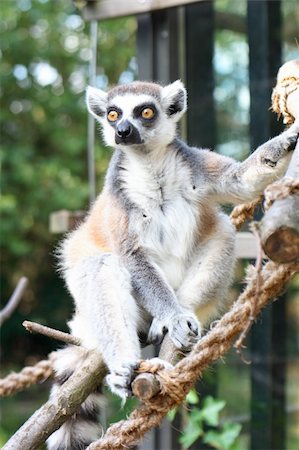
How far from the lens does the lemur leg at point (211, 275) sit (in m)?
2.37

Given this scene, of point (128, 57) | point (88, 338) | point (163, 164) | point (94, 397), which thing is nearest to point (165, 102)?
point (163, 164)

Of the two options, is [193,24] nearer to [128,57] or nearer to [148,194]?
[148,194]

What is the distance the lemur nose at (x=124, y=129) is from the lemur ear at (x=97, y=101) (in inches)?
10.9

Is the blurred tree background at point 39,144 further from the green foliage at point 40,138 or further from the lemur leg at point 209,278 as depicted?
the lemur leg at point 209,278

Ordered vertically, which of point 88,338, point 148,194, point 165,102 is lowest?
point 88,338

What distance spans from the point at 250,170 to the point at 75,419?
3.11 feet

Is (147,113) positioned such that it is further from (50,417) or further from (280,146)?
(50,417)

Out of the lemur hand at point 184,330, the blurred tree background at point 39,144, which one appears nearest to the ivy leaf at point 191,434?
the lemur hand at point 184,330

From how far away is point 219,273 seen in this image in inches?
94.7

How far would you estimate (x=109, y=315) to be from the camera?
2.16 metres

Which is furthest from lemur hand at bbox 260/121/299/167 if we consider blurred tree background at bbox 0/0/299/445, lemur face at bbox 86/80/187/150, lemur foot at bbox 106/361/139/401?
blurred tree background at bbox 0/0/299/445

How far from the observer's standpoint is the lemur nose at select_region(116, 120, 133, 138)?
2.40m

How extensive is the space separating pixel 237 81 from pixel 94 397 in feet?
7.28

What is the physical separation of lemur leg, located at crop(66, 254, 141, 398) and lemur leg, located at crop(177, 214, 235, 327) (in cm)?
20
